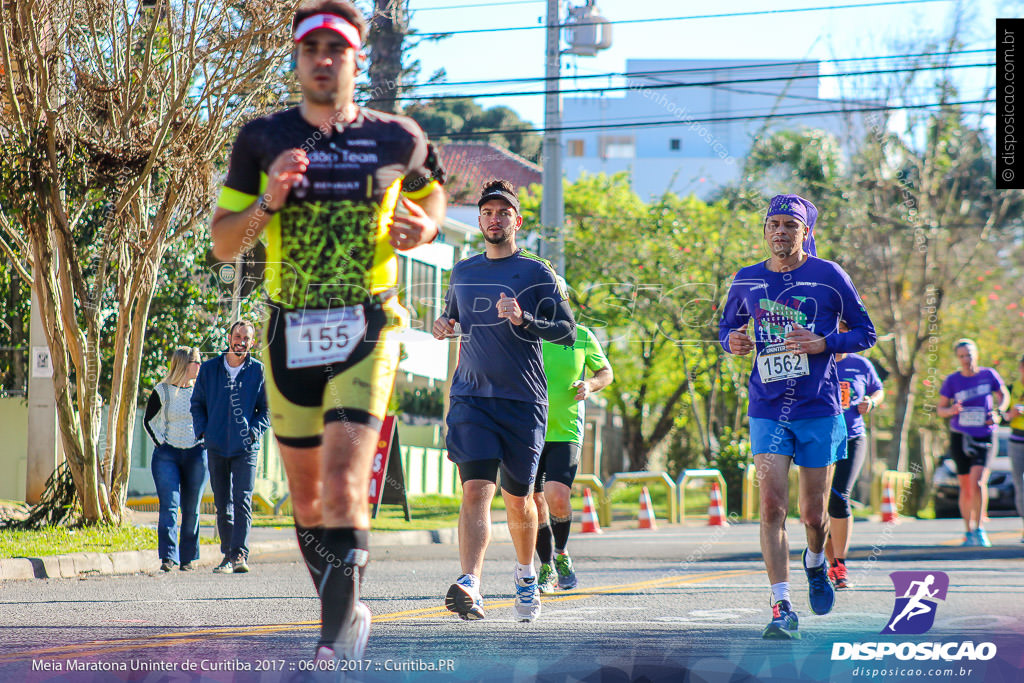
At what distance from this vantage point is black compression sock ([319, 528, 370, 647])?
395cm

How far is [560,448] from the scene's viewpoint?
28.8 ft

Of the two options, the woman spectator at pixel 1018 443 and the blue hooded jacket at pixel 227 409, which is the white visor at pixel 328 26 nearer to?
the blue hooded jacket at pixel 227 409

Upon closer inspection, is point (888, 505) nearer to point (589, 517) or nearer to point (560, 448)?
point (589, 517)

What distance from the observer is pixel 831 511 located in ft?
29.6

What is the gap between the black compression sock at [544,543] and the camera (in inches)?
334

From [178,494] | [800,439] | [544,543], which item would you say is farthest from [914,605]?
[178,494]

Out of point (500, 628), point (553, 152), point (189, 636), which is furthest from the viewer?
point (553, 152)

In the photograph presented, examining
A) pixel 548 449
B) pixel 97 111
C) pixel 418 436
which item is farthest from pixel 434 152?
pixel 418 436

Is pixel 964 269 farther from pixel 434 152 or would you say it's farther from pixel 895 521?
pixel 434 152

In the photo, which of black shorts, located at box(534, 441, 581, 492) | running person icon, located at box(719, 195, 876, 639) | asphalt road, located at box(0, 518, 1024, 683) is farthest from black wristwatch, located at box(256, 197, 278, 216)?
black shorts, located at box(534, 441, 581, 492)

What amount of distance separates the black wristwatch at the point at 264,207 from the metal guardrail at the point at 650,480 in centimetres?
1527

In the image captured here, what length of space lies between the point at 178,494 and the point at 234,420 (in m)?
0.85

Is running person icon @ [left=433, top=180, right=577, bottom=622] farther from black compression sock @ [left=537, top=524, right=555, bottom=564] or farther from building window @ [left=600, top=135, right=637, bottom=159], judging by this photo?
building window @ [left=600, top=135, right=637, bottom=159]

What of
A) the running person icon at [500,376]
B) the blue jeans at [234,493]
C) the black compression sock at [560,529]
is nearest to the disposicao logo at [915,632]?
the running person icon at [500,376]
